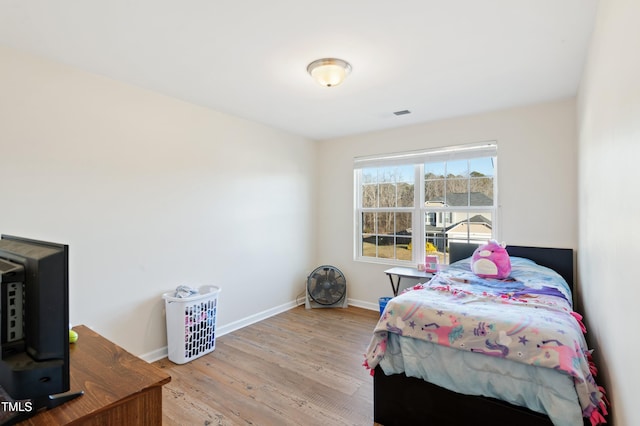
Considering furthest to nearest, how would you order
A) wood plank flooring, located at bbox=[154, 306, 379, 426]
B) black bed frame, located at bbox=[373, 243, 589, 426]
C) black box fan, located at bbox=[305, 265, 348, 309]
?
black box fan, located at bbox=[305, 265, 348, 309] < wood plank flooring, located at bbox=[154, 306, 379, 426] < black bed frame, located at bbox=[373, 243, 589, 426]

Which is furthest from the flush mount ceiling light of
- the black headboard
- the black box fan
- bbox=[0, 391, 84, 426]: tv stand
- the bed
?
the black box fan

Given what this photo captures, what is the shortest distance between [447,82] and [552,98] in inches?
46.7

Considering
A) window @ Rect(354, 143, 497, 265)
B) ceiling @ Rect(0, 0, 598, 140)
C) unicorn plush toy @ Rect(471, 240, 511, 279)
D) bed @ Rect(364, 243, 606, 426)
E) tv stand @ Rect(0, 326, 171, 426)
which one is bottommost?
bed @ Rect(364, 243, 606, 426)

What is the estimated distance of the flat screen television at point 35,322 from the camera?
2.97ft

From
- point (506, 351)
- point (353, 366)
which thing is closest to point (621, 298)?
point (506, 351)

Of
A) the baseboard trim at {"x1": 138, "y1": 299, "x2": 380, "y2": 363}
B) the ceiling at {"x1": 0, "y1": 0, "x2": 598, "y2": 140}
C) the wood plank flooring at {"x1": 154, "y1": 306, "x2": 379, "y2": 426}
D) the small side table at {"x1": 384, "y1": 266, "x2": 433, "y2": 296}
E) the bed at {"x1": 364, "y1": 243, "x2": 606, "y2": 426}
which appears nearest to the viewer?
the bed at {"x1": 364, "y1": 243, "x2": 606, "y2": 426}

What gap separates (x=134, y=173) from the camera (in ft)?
8.96

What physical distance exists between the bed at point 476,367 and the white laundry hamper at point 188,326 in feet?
5.36

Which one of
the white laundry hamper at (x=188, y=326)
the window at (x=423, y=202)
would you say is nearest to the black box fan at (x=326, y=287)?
the window at (x=423, y=202)

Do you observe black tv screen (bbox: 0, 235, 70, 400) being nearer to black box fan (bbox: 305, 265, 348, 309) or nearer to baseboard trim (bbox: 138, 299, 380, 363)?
baseboard trim (bbox: 138, 299, 380, 363)

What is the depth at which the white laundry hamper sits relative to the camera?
2.77 metres

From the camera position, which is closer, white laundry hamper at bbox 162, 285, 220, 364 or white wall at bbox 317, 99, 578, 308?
white laundry hamper at bbox 162, 285, 220, 364

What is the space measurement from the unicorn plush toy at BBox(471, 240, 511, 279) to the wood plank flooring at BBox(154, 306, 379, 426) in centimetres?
129

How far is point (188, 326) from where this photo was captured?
2789mm
